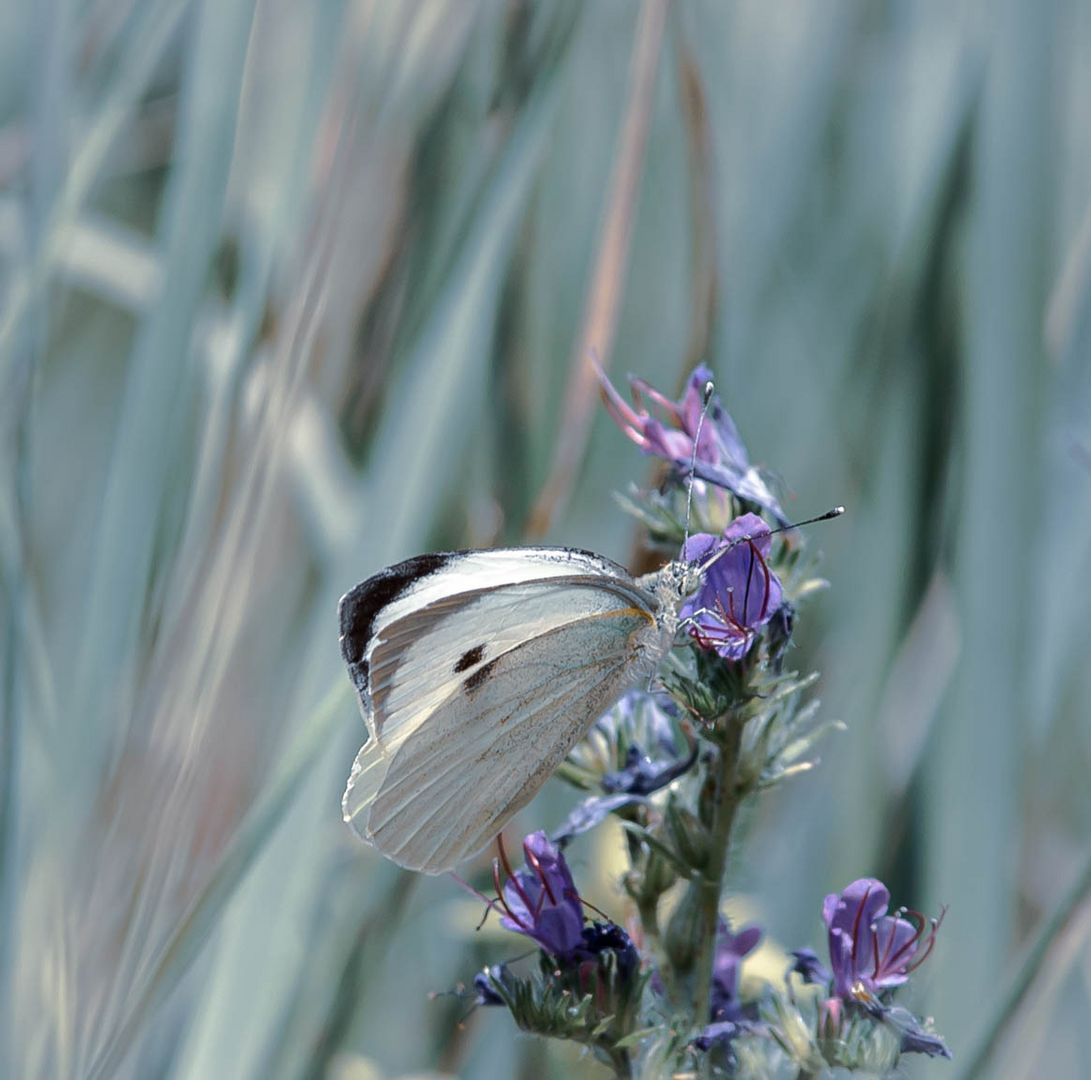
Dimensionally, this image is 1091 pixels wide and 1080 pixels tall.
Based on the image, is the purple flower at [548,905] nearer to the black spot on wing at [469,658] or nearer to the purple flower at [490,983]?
the purple flower at [490,983]

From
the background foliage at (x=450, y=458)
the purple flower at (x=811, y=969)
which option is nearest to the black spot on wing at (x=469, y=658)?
the background foliage at (x=450, y=458)

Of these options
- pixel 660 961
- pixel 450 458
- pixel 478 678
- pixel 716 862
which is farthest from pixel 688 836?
pixel 450 458

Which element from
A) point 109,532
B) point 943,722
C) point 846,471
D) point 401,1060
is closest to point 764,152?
point 846,471

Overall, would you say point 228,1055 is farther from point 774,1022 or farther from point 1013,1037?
point 1013,1037

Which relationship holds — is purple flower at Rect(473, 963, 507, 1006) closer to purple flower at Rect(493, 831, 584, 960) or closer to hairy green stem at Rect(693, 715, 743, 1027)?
purple flower at Rect(493, 831, 584, 960)

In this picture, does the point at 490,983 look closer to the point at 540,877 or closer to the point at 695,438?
the point at 540,877

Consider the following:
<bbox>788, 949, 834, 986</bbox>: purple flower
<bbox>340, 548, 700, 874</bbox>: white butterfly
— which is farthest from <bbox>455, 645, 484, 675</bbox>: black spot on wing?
<bbox>788, 949, 834, 986</bbox>: purple flower
